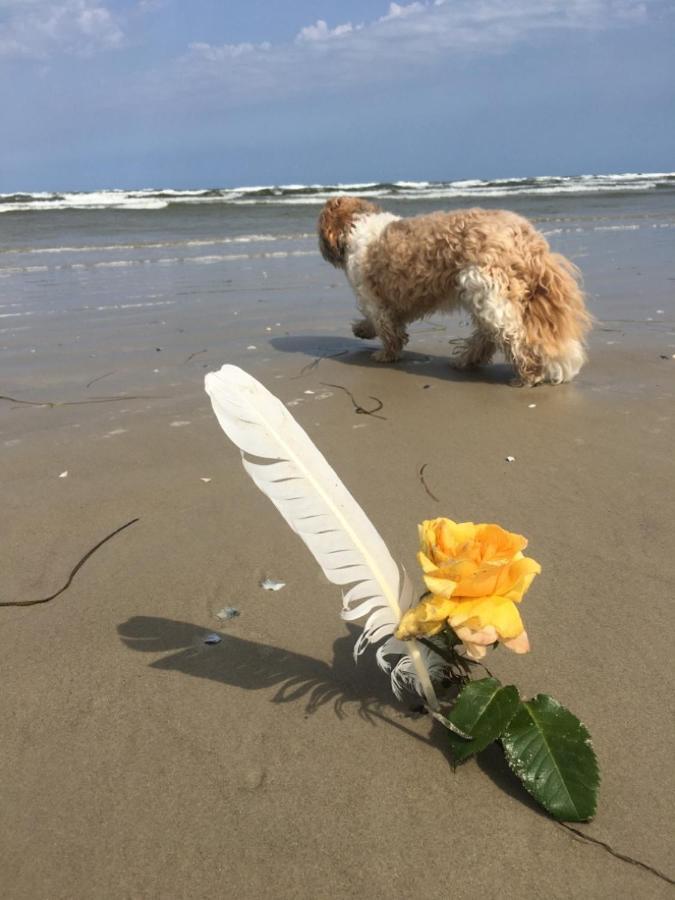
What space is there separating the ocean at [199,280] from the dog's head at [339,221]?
89 cm

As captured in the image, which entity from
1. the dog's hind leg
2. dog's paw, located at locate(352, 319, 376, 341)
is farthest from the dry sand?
dog's paw, located at locate(352, 319, 376, 341)

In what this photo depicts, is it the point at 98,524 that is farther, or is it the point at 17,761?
the point at 98,524

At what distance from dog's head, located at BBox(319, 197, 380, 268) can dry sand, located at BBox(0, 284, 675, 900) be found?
2.94 meters

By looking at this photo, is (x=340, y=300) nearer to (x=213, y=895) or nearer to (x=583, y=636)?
(x=583, y=636)

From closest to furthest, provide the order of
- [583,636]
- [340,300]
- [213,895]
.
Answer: [213,895] → [583,636] → [340,300]

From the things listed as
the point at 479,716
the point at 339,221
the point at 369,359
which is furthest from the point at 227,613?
the point at 339,221

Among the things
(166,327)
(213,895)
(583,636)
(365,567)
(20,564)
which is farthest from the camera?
(166,327)

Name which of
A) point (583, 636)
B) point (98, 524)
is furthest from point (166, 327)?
point (583, 636)

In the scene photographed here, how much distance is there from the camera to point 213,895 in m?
1.42

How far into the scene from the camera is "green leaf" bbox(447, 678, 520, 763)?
1.57 meters

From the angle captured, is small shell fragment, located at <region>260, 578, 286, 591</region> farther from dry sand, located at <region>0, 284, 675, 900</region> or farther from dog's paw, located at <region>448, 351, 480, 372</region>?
dog's paw, located at <region>448, 351, 480, 372</region>

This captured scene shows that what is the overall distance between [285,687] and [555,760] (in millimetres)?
701

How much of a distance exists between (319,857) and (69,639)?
41.3 inches

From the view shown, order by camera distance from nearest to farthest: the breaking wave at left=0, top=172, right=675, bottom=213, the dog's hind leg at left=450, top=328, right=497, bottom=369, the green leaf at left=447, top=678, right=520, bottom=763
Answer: the green leaf at left=447, top=678, right=520, bottom=763, the dog's hind leg at left=450, top=328, right=497, bottom=369, the breaking wave at left=0, top=172, right=675, bottom=213
